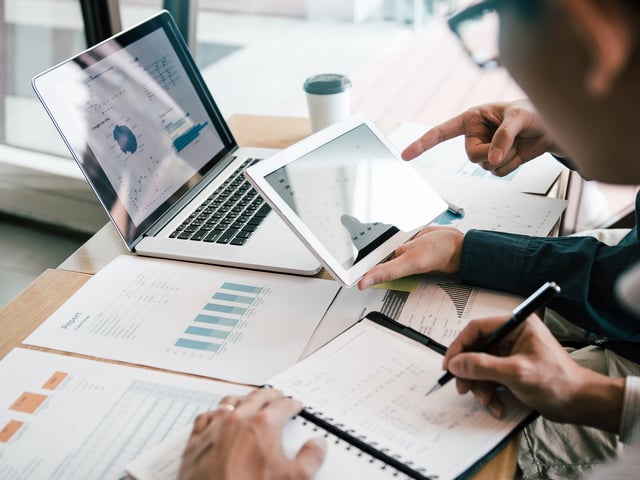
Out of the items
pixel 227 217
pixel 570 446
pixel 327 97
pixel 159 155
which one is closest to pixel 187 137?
pixel 159 155

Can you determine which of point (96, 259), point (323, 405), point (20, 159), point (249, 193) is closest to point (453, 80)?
point (20, 159)

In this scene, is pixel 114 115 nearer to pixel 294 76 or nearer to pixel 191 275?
pixel 191 275

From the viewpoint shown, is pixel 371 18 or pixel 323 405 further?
pixel 371 18

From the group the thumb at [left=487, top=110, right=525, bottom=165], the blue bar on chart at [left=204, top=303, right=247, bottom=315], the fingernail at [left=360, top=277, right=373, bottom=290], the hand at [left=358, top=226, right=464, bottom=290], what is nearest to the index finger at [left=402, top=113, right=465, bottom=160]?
the thumb at [left=487, top=110, right=525, bottom=165]

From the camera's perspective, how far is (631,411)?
0.80 m

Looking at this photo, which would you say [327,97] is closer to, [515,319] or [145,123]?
[145,123]

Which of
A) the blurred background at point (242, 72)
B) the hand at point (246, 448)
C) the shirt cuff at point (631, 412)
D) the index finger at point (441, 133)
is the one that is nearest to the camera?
the hand at point (246, 448)

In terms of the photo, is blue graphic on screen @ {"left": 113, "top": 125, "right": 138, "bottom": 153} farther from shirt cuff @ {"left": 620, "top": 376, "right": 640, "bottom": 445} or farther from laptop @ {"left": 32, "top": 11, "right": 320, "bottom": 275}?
shirt cuff @ {"left": 620, "top": 376, "right": 640, "bottom": 445}

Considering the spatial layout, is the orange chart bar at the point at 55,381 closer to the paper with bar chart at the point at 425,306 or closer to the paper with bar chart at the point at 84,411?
the paper with bar chart at the point at 84,411

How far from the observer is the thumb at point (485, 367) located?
2.51 ft

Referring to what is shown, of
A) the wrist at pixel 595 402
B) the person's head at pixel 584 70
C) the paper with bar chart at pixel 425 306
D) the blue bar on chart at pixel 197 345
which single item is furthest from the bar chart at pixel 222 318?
the person's head at pixel 584 70

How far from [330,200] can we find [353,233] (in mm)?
62

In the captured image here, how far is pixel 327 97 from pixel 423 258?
62 cm

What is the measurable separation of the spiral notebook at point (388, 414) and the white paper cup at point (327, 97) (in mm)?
742
